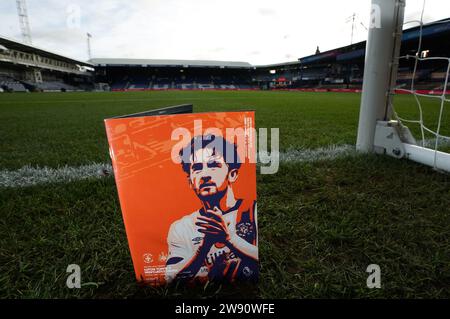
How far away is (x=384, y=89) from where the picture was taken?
1.77 meters

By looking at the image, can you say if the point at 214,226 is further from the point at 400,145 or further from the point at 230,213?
the point at 400,145

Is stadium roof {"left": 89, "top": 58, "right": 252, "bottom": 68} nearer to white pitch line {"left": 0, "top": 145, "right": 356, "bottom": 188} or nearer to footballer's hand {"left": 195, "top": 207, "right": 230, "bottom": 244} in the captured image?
white pitch line {"left": 0, "top": 145, "right": 356, "bottom": 188}

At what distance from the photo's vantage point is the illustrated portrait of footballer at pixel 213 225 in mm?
602

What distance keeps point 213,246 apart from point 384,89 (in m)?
1.79

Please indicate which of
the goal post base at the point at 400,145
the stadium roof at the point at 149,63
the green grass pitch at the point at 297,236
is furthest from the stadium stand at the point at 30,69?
the goal post base at the point at 400,145

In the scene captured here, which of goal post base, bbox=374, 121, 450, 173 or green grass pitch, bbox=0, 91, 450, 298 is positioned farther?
goal post base, bbox=374, 121, 450, 173

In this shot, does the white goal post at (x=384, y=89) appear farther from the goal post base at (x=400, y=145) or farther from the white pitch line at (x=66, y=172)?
the white pitch line at (x=66, y=172)

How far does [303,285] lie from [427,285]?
36 centimetres

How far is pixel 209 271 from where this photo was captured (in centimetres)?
70

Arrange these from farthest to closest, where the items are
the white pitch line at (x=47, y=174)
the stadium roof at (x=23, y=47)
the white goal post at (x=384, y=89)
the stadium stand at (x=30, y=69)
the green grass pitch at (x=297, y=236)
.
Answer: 1. the stadium stand at (x=30, y=69)
2. the stadium roof at (x=23, y=47)
3. the white goal post at (x=384, y=89)
4. the white pitch line at (x=47, y=174)
5. the green grass pitch at (x=297, y=236)

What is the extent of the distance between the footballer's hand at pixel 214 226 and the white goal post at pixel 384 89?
5.12 ft

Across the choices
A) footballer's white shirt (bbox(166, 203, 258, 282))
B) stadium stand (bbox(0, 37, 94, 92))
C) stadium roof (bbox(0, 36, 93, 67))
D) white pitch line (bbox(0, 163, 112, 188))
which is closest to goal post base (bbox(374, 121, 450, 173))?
footballer's white shirt (bbox(166, 203, 258, 282))

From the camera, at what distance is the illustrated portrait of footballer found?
0.60 meters

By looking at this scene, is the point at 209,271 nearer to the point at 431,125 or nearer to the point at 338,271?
the point at 338,271
